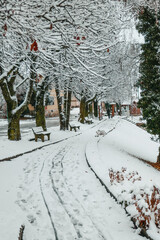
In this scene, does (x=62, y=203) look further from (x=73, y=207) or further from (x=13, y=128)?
(x=13, y=128)

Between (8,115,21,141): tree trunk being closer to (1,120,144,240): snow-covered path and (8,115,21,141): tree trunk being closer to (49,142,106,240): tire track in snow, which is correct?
(1,120,144,240): snow-covered path

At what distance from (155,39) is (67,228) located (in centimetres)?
1005

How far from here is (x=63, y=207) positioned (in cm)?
482

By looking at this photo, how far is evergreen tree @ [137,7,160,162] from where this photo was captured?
10.8 m

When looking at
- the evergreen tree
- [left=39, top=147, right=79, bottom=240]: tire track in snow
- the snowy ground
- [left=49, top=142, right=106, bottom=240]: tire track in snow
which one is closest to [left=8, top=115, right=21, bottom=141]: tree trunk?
the snowy ground

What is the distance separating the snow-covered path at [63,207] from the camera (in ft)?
12.5

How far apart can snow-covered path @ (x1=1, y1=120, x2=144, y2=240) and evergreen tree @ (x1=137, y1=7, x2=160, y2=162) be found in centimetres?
487

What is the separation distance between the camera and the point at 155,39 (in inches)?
428

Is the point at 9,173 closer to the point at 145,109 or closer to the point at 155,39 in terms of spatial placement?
the point at 145,109

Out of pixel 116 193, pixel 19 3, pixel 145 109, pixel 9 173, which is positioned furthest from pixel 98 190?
pixel 145 109

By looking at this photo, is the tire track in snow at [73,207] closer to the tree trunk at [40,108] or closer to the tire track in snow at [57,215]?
the tire track in snow at [57,215]

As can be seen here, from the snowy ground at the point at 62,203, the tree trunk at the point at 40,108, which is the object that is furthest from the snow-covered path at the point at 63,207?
the tree trunk at the point at 40,108

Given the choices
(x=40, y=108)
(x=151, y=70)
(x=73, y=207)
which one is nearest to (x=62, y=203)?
(x=73, y=207)

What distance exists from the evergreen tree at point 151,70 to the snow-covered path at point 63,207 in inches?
192
